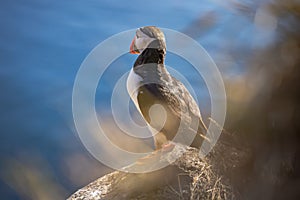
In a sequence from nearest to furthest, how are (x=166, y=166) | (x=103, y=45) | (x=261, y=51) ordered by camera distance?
1. (x=261, y=51)
2. (x=166, y=166)
3. (x=103, y=45)

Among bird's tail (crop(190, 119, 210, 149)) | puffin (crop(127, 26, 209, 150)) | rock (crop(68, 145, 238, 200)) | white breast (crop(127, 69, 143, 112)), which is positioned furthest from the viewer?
white breast (crop(127, 69, 143, 112))

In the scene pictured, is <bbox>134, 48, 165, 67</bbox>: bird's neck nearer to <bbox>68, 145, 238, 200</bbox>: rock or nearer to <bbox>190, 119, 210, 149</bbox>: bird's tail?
<bbox>190, 119, 210, 149</bbox>: bird's tail

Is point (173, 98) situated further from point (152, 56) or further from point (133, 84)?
point (152, 56)

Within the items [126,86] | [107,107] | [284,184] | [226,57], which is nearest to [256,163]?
[284,184]

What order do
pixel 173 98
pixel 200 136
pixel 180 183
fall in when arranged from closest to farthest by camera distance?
1. pixel 180 183
2. pixel 200 136
3. pixel 173 98

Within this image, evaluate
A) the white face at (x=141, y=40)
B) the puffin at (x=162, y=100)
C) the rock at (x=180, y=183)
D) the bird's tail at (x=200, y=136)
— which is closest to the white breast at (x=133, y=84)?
the puffin at (x=162, y=100)

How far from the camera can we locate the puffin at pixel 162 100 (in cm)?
104

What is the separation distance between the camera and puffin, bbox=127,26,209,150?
1037 millimetres

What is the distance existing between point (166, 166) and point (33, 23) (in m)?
2.50

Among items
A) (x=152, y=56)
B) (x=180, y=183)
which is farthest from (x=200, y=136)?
(x=152, y=56)

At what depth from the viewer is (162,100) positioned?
1.12m

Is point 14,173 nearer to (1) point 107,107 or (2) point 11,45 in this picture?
(1) point 107,107

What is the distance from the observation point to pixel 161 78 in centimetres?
118

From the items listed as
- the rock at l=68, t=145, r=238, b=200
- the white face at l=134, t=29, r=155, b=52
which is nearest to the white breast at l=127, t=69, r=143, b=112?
the white face at l=134, t=29, r=155, b=52
